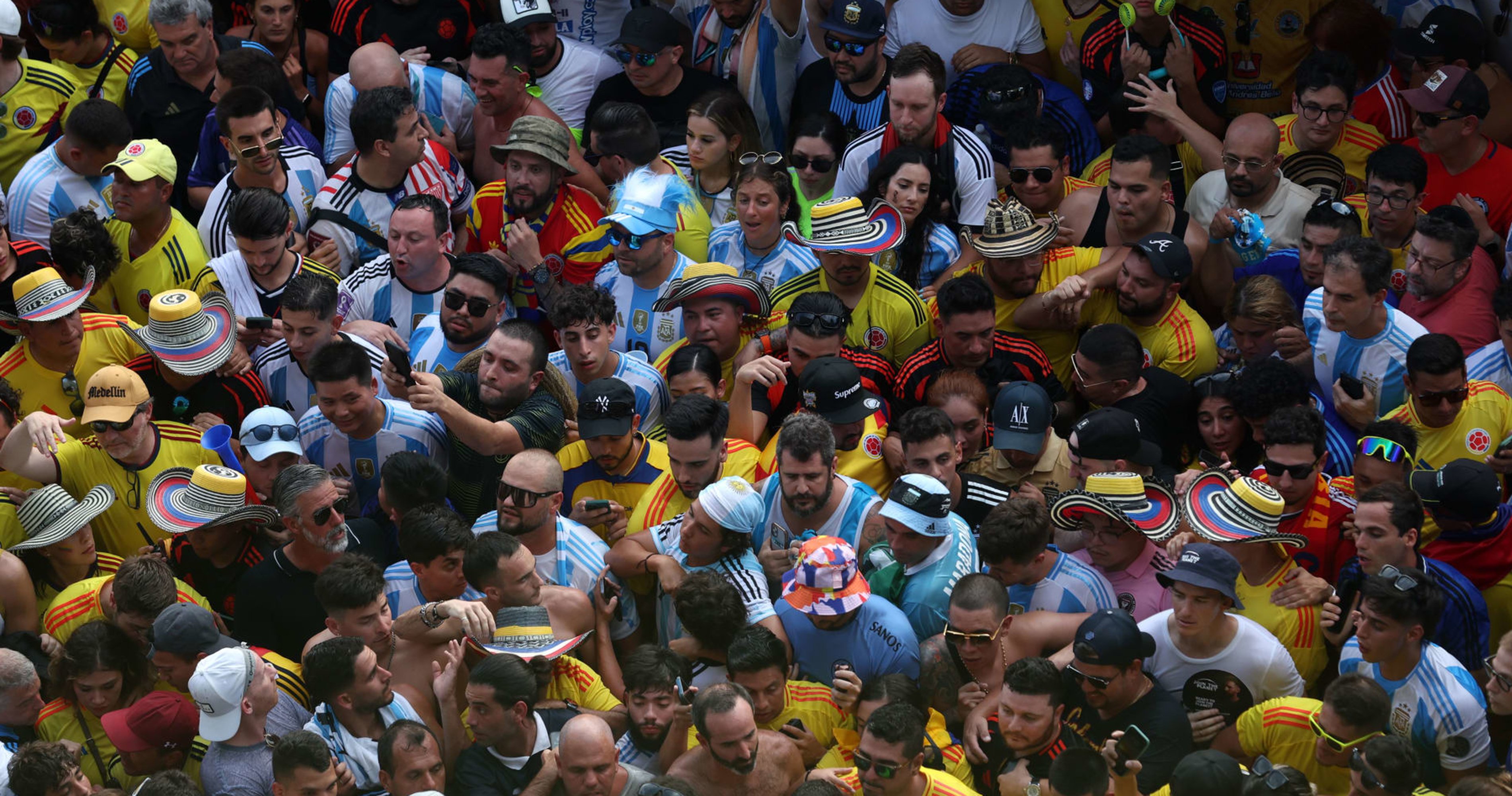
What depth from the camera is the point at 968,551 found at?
25.1ft

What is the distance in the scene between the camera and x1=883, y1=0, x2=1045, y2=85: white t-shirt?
10.6 meters

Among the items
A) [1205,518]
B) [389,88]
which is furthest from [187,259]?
[1205,518]

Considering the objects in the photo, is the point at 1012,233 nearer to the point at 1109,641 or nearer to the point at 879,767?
the point at 1109,641

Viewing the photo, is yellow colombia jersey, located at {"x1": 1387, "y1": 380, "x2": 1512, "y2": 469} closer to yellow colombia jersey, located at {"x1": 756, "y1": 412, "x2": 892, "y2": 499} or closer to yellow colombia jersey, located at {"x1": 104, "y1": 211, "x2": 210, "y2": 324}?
yellow colombia jersey, located at {"x1": 756, "y1": 412, "x2": 892, "y2": 499}

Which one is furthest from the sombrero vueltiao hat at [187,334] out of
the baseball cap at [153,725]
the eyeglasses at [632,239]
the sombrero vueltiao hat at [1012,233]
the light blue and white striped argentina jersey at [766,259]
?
the sombrero vueltiao hat at [1012,233]

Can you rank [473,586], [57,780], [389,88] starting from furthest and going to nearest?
1. [389,88]
2. [473,586]
3. [57,780]

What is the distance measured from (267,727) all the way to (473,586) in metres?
0.99

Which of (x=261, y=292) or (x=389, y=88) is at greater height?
(x=389, y=88)

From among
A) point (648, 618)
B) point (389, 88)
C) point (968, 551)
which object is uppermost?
point (389, 88)

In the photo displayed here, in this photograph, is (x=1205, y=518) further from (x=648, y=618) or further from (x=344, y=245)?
(x=344, y=245)

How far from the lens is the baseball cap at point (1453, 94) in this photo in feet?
30.7

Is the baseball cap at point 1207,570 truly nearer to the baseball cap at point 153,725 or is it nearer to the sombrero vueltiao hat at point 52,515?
the baseball cap at point 153,725

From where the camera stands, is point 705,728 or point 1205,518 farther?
point 1205,518

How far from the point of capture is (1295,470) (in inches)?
306
